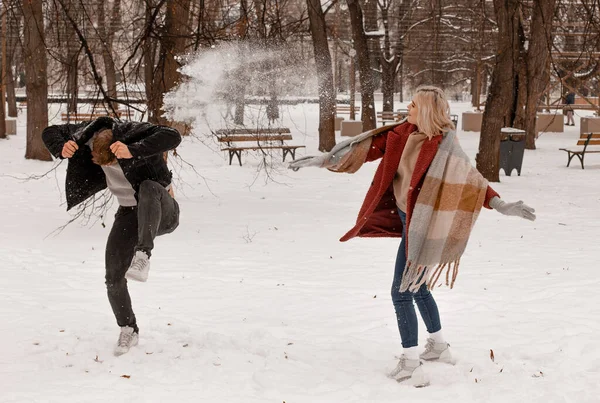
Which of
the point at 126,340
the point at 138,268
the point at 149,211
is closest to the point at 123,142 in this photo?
the point at 149,211

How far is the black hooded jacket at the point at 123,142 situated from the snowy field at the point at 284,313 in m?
1.17

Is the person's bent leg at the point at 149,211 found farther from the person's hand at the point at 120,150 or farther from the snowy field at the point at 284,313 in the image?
the snowy field at the point at 284,313

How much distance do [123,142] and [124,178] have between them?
0.32 m

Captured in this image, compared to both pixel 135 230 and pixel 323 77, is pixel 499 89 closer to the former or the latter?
pixel 323 77

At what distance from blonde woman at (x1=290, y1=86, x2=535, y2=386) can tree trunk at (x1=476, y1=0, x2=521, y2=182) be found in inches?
354

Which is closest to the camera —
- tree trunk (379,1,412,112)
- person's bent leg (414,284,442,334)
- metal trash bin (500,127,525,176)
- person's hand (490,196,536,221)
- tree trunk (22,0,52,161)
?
person's hand (490,196,536,221)

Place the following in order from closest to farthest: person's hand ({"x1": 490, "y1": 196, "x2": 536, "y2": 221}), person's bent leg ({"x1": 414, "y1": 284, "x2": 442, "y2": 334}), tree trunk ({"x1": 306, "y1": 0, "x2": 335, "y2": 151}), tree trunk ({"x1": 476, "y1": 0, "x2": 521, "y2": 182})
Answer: person's hand ({"x1": 490, "y1": 196, "x2": 536, "y2": 221}) → person's bent leg ({"x1": 414, "y1": 284, "x2": 442, "y2": 334}) → tree trunk ({"x1": 476, "y1": 0, "x2": 521, "y2": 182}) → tree trunk ({"x1": 306, "y1": 0, "x2": 335, "y2": 151})

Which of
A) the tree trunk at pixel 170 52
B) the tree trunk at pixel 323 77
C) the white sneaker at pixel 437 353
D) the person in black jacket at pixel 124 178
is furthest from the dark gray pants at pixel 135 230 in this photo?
the tree trunk at pixel 323 77

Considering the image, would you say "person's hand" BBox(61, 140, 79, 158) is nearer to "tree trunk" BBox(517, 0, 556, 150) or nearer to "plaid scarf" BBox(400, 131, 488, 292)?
"plaid scarf" BBox(400, 131, 488, 292)

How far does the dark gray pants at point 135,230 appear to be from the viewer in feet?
14.7

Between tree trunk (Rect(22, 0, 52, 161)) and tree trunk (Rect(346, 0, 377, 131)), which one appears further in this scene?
tree trunk (Rect(346, 0, 377, 131))

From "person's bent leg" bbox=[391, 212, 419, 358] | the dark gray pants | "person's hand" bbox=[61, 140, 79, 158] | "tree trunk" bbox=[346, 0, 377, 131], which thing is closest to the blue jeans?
"person's bent leg" bbox=[391, 212, 419, 358]

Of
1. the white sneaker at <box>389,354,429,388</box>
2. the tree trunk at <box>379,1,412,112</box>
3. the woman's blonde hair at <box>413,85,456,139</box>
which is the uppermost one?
the tree trunk at <box>379,1,412,112</box>

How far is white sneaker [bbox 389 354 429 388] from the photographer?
4414 mm
